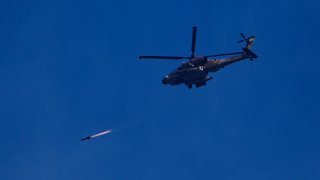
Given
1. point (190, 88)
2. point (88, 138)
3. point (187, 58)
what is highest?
point (187, 58)

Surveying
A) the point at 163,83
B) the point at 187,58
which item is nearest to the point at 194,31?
the point at 187,58

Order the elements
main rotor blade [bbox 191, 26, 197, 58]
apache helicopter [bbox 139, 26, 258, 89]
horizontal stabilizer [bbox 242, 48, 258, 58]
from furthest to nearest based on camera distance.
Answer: horizontal stabilizer [bbox 242, 48, 258, 58] → apache helicopter [bbox 139, 26, 258, 89] → main rotor blade [bbox 191, 26, 197, 58]

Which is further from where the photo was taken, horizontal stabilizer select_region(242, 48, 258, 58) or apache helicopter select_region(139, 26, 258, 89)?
horizontal stabilizer select_region(242, 48, 258, 58)

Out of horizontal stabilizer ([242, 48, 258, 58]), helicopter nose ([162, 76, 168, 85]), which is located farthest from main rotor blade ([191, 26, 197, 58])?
horizontal stabilizer ([242, 48, 258, 58])

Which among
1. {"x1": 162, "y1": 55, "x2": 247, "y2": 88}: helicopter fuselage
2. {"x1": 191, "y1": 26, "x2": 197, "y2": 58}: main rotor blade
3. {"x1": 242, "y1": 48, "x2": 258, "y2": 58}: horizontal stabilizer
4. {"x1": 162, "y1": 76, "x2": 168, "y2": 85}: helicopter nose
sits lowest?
{"x1": 162, "y1": 76, "x2": 168, "y2": 85}: helicopter nose

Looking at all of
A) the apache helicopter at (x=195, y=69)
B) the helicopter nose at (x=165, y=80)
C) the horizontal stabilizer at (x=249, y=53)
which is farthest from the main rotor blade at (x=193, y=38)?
the horizontal stabilizer at (x=249, y=53)

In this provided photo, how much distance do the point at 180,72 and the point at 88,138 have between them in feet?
58.3

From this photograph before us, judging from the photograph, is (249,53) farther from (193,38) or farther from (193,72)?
(193,38)

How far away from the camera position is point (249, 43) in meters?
89.4

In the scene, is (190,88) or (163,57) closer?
(163,57)

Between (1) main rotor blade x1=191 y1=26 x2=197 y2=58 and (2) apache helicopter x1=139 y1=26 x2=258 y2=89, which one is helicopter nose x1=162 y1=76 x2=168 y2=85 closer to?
(2) apache helicopter x1=139 y1=26 x2=258 y2=89

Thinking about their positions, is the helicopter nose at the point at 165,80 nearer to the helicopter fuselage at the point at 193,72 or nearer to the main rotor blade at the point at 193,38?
the helicopter fuselage at the point at 193,72

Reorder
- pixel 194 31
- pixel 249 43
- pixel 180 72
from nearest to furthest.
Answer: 1. pixel 194 31
2. pixel 180 72
3. pixel 249 43

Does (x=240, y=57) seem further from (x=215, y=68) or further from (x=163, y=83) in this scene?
(x=163, y=83)
